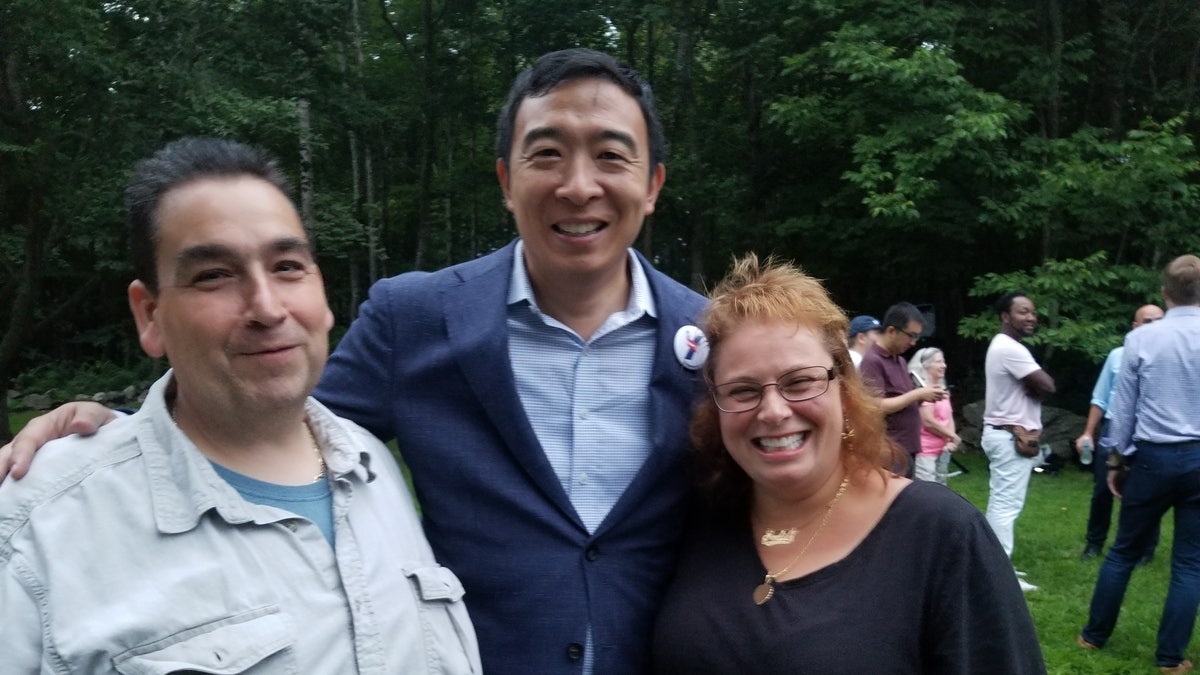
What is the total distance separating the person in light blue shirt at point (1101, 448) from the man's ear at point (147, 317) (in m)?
6.60

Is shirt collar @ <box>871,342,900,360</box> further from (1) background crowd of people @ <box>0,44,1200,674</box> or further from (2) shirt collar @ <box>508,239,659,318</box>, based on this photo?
(2) shirt collar @ <box>508,239,659,318</box>

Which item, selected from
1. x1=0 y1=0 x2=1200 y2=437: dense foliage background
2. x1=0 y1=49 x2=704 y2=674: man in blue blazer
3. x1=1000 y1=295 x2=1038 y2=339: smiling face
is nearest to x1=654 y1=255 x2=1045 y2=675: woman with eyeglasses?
x1=0 y1=49 x2=704 y2=674: man in blue blazer

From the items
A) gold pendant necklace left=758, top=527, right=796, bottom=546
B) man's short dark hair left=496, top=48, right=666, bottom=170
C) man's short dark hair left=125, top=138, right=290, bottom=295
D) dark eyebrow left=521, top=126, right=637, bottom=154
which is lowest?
gold pendant necklace left=758, top=527, right=796, bottom=546

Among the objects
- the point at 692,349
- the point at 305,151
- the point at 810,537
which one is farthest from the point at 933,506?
the point at 305,151

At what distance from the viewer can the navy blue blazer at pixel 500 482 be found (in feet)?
6.60

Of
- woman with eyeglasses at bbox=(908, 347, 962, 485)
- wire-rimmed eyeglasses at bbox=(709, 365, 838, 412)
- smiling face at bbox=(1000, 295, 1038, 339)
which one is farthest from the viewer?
woman with eyeglasses at bbox=(908, 347, 962, 485)

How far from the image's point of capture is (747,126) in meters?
19.7

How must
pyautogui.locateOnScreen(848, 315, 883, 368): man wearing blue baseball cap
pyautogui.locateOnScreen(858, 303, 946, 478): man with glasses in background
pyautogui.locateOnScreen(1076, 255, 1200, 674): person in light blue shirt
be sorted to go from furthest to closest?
pyautogui.locateOnScreen(848, 315, 883, 368): man wearing blue baseball cap
pyautogui.locateOnScreen(858, 303, 946, 478): man with glasses in background
pyautogui.locateOnScreen(1076, 255, 1200, 674): person in light blue shirt

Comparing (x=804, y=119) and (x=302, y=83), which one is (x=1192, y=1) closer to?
(x=804, y=119)

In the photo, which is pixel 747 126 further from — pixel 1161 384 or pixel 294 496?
pixel 294 496

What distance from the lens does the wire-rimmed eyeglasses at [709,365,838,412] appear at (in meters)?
2.03

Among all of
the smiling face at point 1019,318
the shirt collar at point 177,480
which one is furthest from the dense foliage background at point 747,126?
the shirt collar at point 177,480

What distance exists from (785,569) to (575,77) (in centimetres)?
116

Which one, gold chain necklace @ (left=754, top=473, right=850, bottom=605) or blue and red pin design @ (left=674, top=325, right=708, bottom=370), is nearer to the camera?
gold chain necklace @ (left=754, top=473, right=850, bottom=605)
